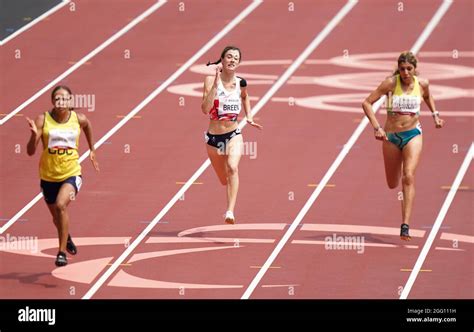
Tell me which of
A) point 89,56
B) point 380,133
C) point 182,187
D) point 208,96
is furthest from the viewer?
point 89,56

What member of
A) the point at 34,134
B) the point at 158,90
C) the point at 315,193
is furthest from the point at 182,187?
the point at 158,90

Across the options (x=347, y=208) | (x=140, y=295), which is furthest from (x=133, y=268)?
(x=347, y=208)

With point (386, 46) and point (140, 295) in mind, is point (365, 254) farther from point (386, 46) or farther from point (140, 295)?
point (386, 46)

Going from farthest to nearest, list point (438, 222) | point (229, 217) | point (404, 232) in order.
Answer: point (438, 222) → point (229, 217) → point (404, 232)

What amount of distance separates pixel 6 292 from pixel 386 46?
45.8 feet

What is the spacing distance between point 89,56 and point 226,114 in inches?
392

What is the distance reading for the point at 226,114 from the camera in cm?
1780

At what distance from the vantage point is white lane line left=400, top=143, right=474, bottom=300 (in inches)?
627

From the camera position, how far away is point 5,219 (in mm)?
18453

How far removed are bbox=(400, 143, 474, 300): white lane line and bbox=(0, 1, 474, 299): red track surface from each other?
0.08m

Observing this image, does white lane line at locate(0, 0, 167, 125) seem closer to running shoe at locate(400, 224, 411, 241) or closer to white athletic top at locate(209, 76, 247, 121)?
white athletic top at locate(209, 76, 247, 121)

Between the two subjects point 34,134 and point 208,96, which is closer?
point 34,134

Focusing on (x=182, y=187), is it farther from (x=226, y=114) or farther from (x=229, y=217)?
(x=229, y=217)

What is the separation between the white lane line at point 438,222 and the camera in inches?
627
